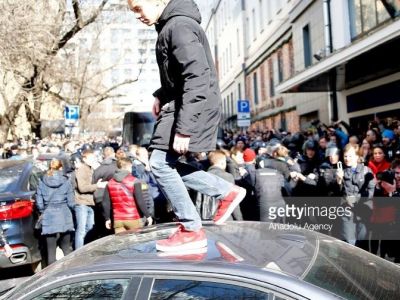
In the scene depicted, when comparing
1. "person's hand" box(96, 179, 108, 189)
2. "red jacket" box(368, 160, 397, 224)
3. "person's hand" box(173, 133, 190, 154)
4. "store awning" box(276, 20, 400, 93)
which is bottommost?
"red jacket" box(368, 160, 397, 224)

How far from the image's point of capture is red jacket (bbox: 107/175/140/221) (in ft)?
22.6

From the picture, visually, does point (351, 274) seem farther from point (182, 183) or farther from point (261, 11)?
point (261, 11)

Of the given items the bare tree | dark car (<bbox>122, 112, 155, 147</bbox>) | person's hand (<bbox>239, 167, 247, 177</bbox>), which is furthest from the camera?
dark car (<bbox>122, 112, 155, 147</bbox>)

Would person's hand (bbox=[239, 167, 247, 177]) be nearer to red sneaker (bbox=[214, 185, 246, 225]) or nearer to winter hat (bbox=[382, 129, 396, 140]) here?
winter hat (bbox=[382, 129, 396, 140])

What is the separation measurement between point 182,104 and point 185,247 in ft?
3.00

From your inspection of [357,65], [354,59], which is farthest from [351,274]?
[357,65]

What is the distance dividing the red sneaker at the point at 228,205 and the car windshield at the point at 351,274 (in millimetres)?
834

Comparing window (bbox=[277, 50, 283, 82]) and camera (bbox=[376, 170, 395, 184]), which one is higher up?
window (bbox=[277, 50, 283, 82])

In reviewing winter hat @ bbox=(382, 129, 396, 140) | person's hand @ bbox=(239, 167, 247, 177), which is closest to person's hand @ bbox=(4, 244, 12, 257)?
person's hand @ bbox=(239, 167, 247, 177)

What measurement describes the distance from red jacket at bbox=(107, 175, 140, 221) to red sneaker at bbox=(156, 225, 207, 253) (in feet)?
13.5

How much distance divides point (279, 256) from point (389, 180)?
4839mm

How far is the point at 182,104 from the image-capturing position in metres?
3.04

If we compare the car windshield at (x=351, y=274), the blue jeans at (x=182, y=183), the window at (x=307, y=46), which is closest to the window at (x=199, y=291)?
the car windshield at (x=351, y=274)

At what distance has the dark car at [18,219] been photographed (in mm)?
6246
